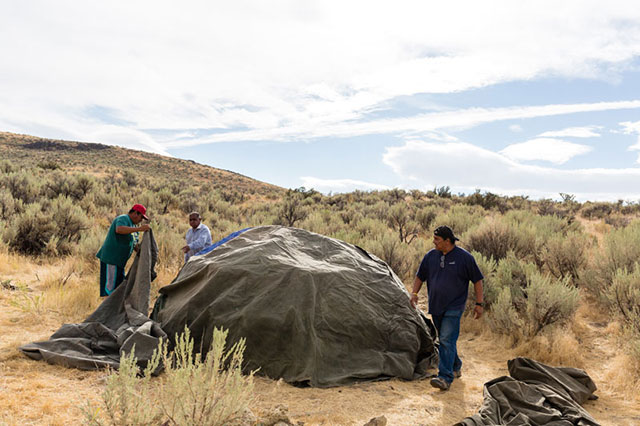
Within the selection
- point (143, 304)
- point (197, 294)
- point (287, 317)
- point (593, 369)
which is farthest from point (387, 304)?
point (143, 304)

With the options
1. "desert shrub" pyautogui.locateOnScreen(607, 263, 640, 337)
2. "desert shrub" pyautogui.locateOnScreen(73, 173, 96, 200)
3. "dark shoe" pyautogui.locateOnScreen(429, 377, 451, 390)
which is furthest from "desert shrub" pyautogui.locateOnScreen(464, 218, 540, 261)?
"desert shrub" pyautogui.locateOnScreen(73, 173, 96, 200)

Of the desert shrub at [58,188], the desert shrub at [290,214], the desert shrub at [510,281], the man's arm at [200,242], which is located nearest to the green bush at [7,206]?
the desert shrub at [58,188]

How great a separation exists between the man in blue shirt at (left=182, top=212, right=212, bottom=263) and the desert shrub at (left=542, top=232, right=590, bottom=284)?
7233mm

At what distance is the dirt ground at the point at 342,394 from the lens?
3859mm

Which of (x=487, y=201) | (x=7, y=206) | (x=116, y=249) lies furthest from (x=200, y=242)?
(x=487, y=201)

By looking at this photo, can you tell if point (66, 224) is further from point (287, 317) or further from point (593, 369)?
point (593, 369)

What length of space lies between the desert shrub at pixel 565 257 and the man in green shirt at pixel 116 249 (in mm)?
8269

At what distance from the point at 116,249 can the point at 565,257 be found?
28.9ft

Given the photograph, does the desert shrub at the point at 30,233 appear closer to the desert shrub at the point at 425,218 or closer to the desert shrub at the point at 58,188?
the desert shrub at the point at 58,188

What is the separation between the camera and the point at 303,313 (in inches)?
Result: 198

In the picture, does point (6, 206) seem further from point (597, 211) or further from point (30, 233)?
point (597, 211)

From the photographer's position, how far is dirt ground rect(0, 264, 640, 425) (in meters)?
3.86

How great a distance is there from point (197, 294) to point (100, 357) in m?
1.35

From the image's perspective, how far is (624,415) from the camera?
4.35 m
